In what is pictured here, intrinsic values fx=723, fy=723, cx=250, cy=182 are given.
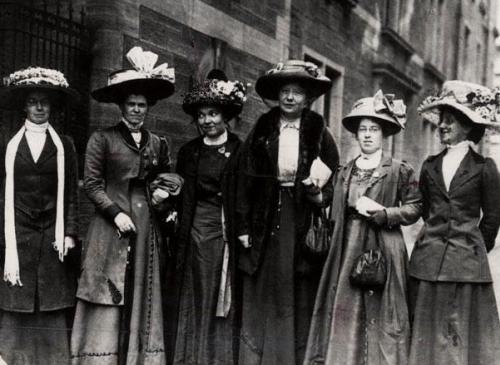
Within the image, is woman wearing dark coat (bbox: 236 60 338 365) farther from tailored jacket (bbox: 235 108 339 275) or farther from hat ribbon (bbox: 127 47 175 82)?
hat ribbon (bbox: 127 47 175 82)

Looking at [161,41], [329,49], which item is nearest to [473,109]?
[161,41]

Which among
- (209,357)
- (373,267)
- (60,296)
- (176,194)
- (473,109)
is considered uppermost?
(473,109)

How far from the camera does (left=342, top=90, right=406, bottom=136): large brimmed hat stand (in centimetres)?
491

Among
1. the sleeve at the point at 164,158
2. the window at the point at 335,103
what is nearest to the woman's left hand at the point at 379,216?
the sleeve at the point at 164,158

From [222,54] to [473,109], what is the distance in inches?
184

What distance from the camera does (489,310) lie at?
4.53 m

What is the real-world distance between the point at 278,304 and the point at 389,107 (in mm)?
1546

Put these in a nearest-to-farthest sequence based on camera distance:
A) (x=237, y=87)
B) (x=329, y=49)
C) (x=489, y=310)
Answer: (x=489, y=310)
(x=237, y=87)
(x=329, y=49)

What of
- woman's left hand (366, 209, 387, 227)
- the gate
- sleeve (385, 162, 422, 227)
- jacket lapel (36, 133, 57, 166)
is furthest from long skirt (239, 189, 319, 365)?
the gate

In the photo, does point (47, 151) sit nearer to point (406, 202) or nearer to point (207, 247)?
point (207, 247)

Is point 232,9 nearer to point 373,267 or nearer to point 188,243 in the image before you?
point 188,243

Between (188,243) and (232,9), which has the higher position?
(232,9)

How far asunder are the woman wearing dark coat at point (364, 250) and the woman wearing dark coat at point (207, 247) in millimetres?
652

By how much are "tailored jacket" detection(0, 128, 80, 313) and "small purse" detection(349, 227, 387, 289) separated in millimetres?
1908
